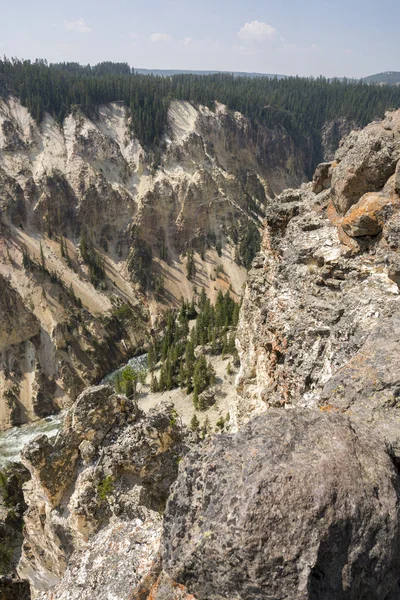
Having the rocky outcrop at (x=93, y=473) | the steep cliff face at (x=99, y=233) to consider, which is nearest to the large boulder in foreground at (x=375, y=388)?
the rocky outcrop at (x=93, y=473)

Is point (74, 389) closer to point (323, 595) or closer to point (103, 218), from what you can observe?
point (103, 218)

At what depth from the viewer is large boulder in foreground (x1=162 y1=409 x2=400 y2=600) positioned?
6605 millimetres

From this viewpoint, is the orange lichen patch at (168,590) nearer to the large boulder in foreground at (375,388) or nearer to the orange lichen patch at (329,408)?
the large boulder in foreground at (375,388)

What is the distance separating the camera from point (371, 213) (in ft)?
53.3

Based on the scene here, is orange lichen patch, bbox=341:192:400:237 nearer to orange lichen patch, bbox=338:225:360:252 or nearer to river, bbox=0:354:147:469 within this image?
orange lichen patch, bbox=338:225:360:252

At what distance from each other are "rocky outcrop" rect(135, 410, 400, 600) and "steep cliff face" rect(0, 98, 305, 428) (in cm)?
7309

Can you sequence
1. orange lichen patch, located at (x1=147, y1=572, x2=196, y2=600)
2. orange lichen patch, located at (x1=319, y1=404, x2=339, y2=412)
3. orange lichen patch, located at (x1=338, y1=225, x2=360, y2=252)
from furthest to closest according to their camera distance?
orange lichen patch, located at (x1=338, y1=225, x2=360, y2=252), orange lichen patch, located at (x1=319, y1=404, x2=339, y2=412), orange lichen patch, located at (x1=147, y1=572, x2=196, y2=600)

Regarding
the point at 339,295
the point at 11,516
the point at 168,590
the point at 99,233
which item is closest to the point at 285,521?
the point at 168,590

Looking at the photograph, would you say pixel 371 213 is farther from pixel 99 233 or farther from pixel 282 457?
pixel 99 233

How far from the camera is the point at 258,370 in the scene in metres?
22.5

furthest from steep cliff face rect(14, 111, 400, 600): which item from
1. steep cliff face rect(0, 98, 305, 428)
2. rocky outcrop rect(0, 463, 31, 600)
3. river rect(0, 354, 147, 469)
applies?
steep cliff face rect(0, 98, 305, 428)

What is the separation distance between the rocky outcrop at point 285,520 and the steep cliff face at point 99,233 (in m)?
73.1

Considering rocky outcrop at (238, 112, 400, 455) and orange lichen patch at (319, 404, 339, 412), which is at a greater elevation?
rocky outcrop at (238, 112, 400, 455)

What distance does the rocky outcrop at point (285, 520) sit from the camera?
21.7ft
